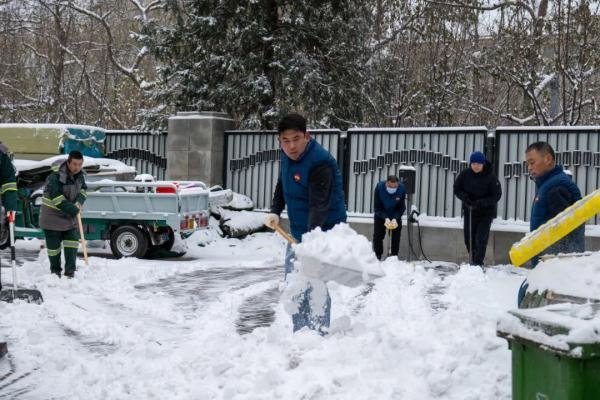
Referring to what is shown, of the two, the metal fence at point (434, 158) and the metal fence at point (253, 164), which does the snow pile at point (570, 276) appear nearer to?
the metal fence at point (434, 158)

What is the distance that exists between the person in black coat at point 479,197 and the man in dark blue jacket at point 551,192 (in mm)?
5543

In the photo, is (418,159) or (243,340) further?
(418,159)

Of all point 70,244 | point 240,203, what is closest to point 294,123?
point 70,244

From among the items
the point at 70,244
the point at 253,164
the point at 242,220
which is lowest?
the point at 70,244

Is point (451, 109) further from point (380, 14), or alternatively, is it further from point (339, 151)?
point (339, 151)

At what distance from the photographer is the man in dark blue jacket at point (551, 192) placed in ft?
19.4

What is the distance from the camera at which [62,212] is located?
1018 centimetres

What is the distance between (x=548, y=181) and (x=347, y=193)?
9481 mm

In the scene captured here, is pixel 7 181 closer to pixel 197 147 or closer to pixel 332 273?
pixel 332 273

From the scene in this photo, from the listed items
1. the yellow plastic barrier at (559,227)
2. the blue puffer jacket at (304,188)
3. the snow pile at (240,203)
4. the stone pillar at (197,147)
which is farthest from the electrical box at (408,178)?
the yellow plastic barrier at (559,227)

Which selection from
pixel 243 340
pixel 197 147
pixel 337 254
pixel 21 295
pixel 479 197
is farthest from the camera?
pixel 197 147

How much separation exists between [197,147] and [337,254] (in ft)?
39.9

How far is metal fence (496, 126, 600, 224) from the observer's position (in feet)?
43.0

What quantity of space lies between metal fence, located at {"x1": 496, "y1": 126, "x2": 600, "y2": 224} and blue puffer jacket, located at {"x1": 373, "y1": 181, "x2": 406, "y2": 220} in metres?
2.08
